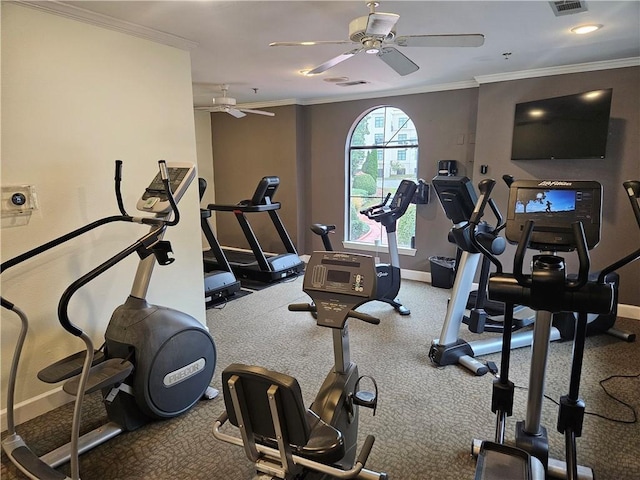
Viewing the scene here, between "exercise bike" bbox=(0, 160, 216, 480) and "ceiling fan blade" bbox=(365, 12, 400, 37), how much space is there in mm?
1215

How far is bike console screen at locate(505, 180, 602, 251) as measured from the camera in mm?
1711

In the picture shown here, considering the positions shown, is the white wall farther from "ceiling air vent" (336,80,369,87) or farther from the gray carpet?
"ceiling air vent" (336,80,369,87)

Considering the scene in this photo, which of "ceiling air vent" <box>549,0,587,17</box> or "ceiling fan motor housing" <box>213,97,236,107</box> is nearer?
"ceiling air vent" <box>549,0,587,17</box>

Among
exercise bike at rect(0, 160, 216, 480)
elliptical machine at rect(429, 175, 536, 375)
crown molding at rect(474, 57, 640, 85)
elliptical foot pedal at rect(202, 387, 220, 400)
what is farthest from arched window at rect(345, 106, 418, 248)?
exercise bike at rect(0, 160, 216, 480)

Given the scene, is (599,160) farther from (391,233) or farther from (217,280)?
(217,280)

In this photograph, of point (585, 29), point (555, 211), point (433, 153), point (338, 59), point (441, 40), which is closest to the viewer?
point (555, 211)

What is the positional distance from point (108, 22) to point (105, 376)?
2.07 meters

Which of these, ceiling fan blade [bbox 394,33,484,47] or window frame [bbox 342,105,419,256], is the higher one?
ceiling fan blade [bbox 394,33,484,47]

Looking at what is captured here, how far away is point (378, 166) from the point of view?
553 centimetres

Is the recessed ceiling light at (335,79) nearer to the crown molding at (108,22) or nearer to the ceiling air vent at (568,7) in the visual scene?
the crown molding at (108,22)

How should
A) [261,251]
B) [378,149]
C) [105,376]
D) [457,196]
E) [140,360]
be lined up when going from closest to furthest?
[105,376]
[140,360]
[457,196]
[261,251]
[378,149]

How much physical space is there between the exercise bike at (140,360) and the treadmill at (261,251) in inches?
101

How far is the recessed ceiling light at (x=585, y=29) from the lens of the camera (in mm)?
2674

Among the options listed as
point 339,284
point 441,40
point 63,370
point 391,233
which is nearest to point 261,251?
point 391,233
